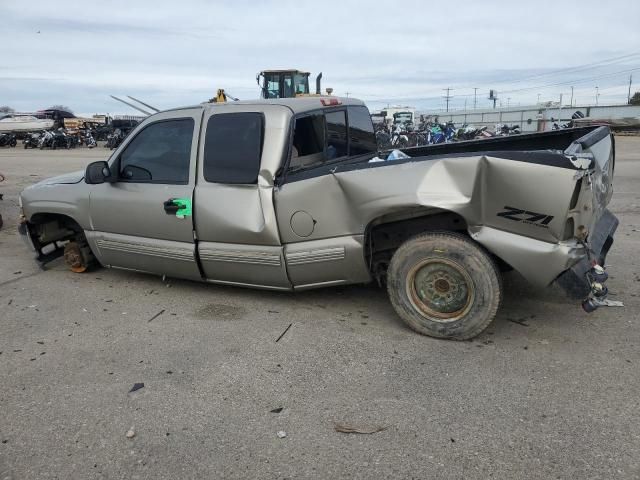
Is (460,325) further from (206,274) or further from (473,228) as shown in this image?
(206,274)

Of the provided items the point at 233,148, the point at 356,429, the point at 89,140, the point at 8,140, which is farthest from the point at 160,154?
the point at 8,140

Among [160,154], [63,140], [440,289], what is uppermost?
[160,154]

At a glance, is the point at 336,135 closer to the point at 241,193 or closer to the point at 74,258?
the point at 241,193

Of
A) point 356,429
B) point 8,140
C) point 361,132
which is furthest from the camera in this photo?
point 8,140

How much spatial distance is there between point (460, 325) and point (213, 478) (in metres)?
2.04

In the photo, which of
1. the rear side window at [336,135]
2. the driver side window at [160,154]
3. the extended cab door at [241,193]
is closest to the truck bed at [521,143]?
the rear side window at [336,135]

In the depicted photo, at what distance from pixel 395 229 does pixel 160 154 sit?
2.26 metres

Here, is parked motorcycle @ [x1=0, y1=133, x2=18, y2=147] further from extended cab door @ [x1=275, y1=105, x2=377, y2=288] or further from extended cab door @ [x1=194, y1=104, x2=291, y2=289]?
extended cab door @ [x1=275, y1=105, x2=377, y2=288]

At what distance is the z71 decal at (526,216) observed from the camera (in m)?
3.35

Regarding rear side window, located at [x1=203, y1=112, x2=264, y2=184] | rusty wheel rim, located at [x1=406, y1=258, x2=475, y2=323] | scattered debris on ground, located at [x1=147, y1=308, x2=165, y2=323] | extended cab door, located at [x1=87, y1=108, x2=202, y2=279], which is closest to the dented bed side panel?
rusty wheel rim, located at [x1=406, y1=258, x2=475, y2=323]

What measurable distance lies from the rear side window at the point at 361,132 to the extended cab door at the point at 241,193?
3.59 ft

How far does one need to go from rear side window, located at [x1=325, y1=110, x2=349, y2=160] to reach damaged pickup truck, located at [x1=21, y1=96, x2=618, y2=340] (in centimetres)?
2

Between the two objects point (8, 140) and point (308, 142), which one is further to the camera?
point (8, 140)

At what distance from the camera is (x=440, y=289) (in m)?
3.81
